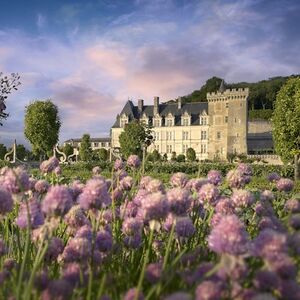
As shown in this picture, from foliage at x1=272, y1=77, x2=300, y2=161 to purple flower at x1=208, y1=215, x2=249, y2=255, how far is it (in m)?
21.2

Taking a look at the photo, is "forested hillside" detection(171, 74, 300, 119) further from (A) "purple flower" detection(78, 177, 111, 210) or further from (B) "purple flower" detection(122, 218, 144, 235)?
(A) "purple flower" detection(78, 177, 111, 210)

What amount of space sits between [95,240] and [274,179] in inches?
80.5

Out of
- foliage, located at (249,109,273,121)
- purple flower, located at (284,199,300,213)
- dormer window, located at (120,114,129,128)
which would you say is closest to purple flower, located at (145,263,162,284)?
purple flower, located at (284,199,300,213)

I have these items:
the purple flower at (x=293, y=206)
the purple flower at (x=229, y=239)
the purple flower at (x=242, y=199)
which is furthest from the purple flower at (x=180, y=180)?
the purple flower at (x=229, y=239)

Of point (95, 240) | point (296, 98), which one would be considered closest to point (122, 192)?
point (95, 240)

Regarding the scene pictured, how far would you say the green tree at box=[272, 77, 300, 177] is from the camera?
2244cm

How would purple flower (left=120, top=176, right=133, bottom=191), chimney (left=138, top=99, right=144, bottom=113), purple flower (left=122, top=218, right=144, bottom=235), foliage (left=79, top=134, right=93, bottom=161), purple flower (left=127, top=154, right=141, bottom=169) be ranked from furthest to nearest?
chimney (left=138, top=99, right=144, bottom=113), foliage (left=79, top=134, right=93, bottom=161), purple flower (left=127, top=154, right=141, bottom=169), purple flower (left=120, top=176, right=133, bottom=191), purple flower (left=122, top=218, right=144, bottom=235)

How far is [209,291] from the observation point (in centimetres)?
124

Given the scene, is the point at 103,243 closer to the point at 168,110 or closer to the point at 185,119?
the point at 185,119

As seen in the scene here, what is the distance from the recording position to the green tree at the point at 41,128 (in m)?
40.4

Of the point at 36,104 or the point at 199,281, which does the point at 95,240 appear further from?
the point at 36,104

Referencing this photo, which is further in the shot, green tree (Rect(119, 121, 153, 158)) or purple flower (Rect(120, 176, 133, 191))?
green tree (Rect(119, 121, 153, 158))

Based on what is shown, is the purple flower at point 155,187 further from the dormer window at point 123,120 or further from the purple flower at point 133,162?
the dormer window at point 123,120

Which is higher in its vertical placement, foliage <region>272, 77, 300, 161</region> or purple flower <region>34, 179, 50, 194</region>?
foliage <region>272, 77, 300, 161</region>
